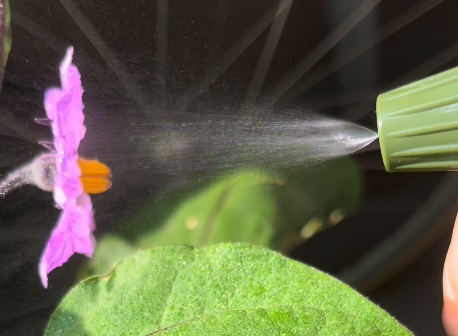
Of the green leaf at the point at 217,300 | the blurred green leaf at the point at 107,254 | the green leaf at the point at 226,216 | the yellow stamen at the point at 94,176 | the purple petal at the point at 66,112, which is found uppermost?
the purple petal at the point at 66,112

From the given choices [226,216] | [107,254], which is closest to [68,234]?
[107,254]

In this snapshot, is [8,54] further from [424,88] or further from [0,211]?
[424,88]

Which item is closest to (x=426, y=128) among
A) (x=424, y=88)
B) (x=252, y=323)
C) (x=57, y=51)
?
(x=424, y=88)

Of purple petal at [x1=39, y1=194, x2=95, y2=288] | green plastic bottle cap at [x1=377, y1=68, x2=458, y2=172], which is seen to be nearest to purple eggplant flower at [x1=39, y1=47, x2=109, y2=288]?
purple petal at [x1=39, y1=194, x2=95, y2=288]

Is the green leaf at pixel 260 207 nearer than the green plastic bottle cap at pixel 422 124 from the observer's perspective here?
No

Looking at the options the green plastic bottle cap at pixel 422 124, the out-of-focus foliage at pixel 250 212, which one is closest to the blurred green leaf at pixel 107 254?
the out-of-focus foliage at pixel 250 212

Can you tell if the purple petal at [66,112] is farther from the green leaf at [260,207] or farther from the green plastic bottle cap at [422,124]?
the green plastic bottle cap at [422,124]
